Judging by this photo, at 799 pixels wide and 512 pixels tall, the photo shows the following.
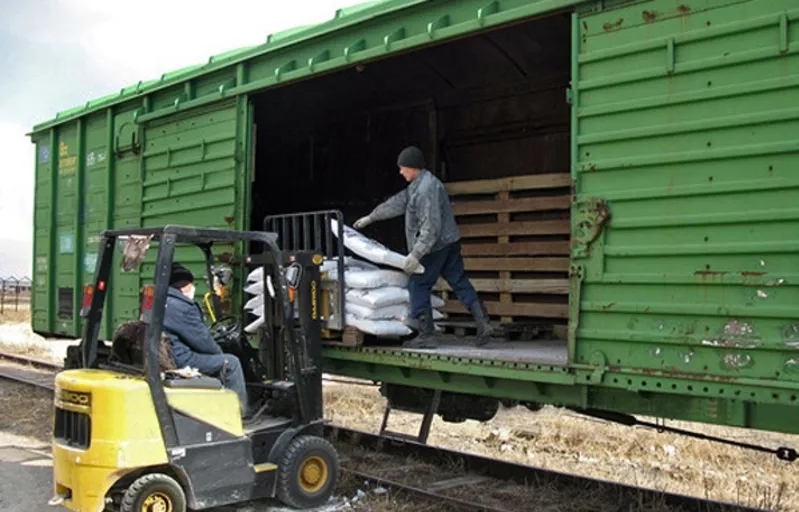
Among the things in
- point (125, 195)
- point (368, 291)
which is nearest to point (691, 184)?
point (368, 291)

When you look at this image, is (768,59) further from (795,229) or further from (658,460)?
(658,460)

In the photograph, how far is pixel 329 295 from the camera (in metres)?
6.05

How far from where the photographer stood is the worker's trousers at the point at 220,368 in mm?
5012

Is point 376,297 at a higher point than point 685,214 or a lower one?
lower

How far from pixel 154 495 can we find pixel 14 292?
35.9 meters

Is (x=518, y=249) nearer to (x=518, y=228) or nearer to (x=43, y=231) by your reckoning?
(x=518, y=228)

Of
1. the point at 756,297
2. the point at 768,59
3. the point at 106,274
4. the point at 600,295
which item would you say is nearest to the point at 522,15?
the point at 768,59

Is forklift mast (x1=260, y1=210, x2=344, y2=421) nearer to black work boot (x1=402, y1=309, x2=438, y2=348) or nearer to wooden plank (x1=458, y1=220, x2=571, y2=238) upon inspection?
black work boot (x1=402, y1=309, x2=438, y2=348)

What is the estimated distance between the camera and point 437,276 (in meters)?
6.34

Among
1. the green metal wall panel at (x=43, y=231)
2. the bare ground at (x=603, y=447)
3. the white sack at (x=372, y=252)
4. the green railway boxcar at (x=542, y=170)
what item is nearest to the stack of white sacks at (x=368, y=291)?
the white sack at (x=372, y=252)

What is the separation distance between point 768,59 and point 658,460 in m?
4.63

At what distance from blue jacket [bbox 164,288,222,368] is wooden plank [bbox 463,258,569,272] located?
3282mm

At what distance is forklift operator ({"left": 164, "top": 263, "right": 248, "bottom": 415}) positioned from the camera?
4.91 m

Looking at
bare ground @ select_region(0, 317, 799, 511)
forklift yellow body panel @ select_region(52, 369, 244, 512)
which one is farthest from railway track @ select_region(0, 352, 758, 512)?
forklift yellow body panel @ select_region(52, 369, 244, 512)
